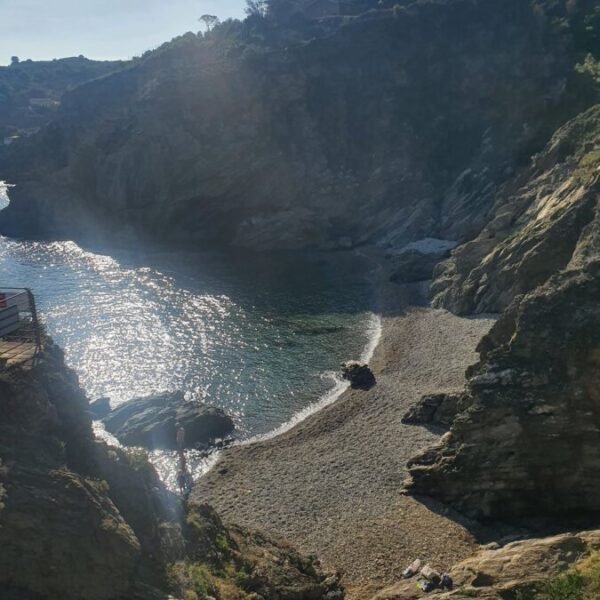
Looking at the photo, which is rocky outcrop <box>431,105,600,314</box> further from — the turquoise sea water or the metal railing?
the metal railing

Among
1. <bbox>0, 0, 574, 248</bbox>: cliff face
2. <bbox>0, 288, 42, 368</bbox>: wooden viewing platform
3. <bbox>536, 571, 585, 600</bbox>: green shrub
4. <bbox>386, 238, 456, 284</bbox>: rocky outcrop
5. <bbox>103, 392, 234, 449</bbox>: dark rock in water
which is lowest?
<bbox>103, 392, 234, 449</bbox>: dark rock in water

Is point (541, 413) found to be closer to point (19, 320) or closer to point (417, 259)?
point (19, 320)

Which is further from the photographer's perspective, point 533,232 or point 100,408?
point 533,232

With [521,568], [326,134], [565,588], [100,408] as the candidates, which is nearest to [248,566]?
[521,568]

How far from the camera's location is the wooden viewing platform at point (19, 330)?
1359 centimetres

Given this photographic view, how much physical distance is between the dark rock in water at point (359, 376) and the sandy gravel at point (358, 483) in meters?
0.71

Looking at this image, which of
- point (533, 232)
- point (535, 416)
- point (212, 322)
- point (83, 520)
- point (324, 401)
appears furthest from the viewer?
point (212, 322)

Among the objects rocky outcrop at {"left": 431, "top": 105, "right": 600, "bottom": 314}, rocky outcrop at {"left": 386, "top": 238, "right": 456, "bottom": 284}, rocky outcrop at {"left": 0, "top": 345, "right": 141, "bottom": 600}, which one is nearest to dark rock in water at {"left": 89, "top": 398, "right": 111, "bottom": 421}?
rocky outcrop at {"left": 0, "top": 345, "right": 141, "bottom": 600}

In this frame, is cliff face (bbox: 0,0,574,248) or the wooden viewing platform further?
cliff face (bbox: 0,0,574,248)

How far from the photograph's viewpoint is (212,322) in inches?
2109

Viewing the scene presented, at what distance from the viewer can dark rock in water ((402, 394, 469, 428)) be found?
106 ft

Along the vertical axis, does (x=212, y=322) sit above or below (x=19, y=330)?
below

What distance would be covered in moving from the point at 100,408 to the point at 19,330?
25.4 metres

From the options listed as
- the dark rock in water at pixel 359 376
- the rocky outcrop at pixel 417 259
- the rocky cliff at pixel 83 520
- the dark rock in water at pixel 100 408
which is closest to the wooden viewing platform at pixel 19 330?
the rocky cliff at pixel 83 520
